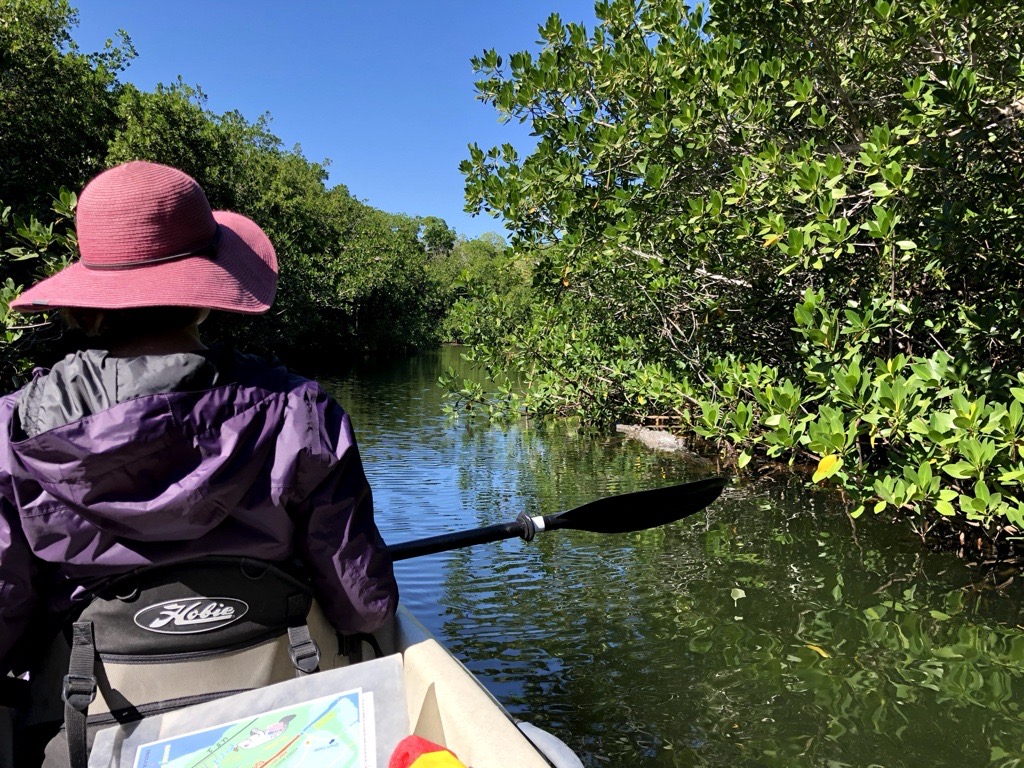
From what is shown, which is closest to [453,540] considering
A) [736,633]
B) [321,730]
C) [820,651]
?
[321,730]

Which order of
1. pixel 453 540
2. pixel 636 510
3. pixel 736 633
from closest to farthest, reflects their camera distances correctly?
pixel 453 540 → pixel 636 510 → pixel 736 633

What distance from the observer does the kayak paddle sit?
8.86 feet

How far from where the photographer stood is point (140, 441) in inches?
50.8

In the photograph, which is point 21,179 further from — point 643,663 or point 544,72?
point 643,663

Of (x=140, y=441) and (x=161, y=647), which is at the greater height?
(x=140, y=441)

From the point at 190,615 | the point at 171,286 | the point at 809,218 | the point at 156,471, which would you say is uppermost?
the point at 809,218

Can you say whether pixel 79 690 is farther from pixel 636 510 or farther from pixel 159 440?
pixel 636 510

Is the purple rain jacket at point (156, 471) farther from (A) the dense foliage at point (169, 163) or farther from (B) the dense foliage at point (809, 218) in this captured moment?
(B) the dense foliage at point (809, 218)

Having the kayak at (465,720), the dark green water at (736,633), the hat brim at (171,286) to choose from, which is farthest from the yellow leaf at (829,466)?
the hat brim at (171,286)

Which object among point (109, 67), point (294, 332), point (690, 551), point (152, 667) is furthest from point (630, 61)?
point (294, 332)

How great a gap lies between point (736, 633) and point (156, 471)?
3.56 metres

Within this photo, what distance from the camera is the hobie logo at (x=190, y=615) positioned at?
144 centimetres

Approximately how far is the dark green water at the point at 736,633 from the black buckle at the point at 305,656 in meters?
1.83

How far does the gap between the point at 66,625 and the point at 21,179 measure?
35.0 ft
